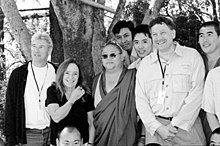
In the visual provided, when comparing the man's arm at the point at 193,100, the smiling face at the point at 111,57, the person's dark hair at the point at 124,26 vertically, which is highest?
the person's dark hair at the point at 124,26

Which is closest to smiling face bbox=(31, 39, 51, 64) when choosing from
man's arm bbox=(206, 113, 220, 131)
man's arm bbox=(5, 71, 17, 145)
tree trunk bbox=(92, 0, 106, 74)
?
man's arm bbox=(5, 71, 17, 145)

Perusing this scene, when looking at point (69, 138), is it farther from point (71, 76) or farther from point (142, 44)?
point (142, 44)

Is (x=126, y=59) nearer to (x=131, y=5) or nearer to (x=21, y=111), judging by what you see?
(x=21, y=111)

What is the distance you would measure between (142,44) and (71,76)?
853 mm

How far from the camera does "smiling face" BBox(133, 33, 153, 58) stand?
4.40 meters

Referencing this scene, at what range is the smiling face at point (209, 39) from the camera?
398 centimetres

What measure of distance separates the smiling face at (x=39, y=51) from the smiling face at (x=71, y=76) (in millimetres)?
311

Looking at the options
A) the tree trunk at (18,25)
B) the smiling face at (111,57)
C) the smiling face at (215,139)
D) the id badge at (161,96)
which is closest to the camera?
the smiling face at (215,139)

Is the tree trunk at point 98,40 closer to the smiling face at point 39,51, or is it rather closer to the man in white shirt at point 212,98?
the smiling face at point 39,51

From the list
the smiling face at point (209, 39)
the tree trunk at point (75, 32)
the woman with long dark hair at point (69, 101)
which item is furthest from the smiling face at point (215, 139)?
the tree trunk at point (75, 32)

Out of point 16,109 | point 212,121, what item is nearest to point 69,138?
point 16,109

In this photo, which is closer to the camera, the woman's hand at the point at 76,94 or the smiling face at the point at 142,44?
the woman's hand at the point at 76,94

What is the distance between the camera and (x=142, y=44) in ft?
14.5

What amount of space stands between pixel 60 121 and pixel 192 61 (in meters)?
1.23
